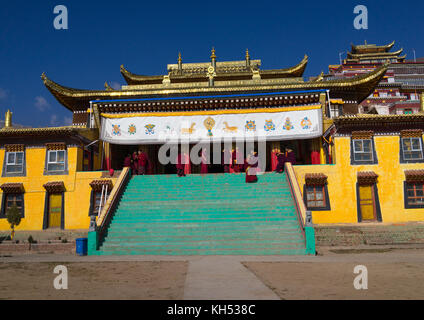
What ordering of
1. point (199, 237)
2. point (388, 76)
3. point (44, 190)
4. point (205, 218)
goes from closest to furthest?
point (199, 237), point (205, 218), point (44, 190), point (388, 76)

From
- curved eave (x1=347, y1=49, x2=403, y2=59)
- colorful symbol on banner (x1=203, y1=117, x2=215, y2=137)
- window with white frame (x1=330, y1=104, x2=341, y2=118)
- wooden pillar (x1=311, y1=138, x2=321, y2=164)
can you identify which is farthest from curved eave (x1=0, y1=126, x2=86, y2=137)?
curved eave (x1=347, y1=49, x2=403, y2=59)

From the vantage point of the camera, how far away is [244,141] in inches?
715

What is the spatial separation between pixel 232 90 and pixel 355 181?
26.8 ft

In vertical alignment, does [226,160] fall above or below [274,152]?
below

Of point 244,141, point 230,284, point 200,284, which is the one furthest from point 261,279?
point 244,141

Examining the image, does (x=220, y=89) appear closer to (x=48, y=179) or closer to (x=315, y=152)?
(x=315, y=152)

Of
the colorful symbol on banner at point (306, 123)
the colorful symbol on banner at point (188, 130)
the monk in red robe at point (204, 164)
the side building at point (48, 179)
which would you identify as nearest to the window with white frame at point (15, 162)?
the side building at point (48, 179)

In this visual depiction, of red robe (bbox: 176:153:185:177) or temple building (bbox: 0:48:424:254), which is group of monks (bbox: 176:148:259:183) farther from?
temple building (bbox: 0:48:424:254)

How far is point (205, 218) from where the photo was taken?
1177 cm

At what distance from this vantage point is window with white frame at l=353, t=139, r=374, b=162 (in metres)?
15.0

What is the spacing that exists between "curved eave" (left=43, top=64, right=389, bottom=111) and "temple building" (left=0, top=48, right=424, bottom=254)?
0.20ft

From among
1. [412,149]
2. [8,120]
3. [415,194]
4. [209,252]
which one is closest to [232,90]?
[412,149]

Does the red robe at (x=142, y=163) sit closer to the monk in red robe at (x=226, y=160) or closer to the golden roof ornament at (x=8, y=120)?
the monk in red robe at (x=226, y=160)
